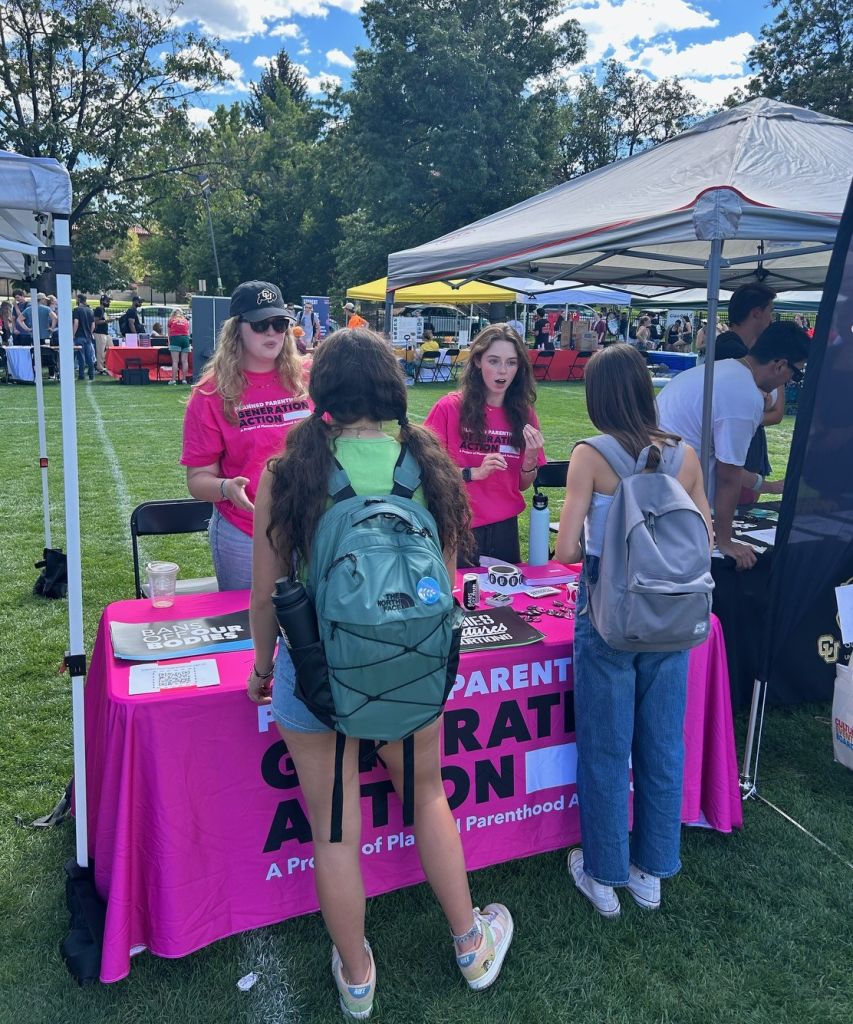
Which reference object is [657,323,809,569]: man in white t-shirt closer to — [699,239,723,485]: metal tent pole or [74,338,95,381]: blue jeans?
[699,239,723,485]: metal tent pole

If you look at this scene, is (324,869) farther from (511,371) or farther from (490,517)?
(511,371)

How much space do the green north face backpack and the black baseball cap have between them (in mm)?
1254

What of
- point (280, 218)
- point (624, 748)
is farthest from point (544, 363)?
point (280, 218)

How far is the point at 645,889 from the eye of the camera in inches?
97.9

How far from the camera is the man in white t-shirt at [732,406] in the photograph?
3.30m

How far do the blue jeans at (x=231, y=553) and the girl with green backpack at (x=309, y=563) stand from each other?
88 cm

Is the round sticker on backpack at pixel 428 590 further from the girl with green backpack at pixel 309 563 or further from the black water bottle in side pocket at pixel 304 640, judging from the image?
the black water bottle in side pocket at pixel 304 640

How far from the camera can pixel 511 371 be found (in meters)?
3.31

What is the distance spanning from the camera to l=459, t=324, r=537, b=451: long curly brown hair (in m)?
3.36

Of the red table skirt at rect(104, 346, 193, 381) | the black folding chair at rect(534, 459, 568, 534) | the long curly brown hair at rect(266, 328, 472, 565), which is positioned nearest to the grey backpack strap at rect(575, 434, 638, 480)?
the long curly brown hair at rect(266, 328, 472, 565)

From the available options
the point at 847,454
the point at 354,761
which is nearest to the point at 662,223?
the point at 847,454

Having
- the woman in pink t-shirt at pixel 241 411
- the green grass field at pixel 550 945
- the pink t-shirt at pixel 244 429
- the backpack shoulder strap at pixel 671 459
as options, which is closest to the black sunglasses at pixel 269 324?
the woman in pink t-shirt at pixel 241 411

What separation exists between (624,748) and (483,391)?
1653 mm

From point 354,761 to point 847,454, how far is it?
2.03m
